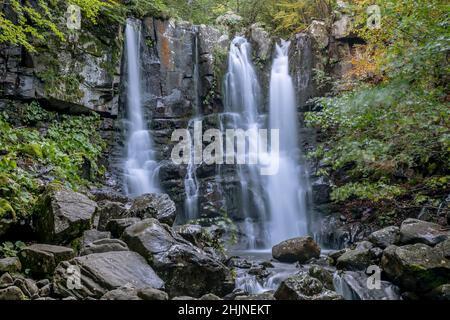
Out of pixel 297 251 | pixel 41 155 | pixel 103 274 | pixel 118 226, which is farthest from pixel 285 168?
pixel 103 274

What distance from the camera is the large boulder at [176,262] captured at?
4.92 metres

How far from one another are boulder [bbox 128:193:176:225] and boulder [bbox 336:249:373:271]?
3324mm

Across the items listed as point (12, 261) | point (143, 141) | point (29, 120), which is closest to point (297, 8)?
point (143, 141)

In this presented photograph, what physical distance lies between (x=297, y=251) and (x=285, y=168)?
16.4 ft

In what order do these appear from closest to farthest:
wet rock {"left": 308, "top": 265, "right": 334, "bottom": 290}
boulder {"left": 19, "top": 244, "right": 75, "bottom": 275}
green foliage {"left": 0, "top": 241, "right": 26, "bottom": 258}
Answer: boulder {"left": 19, "top": 244, "right": 75, "bottom": 275} < green foliage {"left": 0, "top": 241, "right": 26, "bottom": 258} < wet rock {"left": 308, "top": 265, "right": 334, "bottom": 290}

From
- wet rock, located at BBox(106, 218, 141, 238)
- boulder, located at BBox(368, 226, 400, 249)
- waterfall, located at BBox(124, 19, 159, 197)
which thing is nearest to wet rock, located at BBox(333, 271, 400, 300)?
boulder, located at BBox(368, 226, 400, 249)

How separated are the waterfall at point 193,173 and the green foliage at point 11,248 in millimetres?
6269

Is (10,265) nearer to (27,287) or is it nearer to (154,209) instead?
(27,287)

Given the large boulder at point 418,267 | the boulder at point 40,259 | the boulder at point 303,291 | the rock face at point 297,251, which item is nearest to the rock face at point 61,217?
the boulder at point 40,259

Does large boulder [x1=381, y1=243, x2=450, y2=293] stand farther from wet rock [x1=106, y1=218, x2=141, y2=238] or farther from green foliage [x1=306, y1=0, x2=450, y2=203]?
wet rock [x1=106, y1=218, x2=141, y2=238]

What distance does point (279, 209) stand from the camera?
11594mm

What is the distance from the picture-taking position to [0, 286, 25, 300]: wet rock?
130 inches

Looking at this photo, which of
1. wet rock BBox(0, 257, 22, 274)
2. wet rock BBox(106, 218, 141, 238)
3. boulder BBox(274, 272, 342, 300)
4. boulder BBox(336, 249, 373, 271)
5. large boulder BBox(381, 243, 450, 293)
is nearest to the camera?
wet rock BBox(0, 257, 22, 274)

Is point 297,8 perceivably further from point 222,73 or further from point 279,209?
point 279,209
